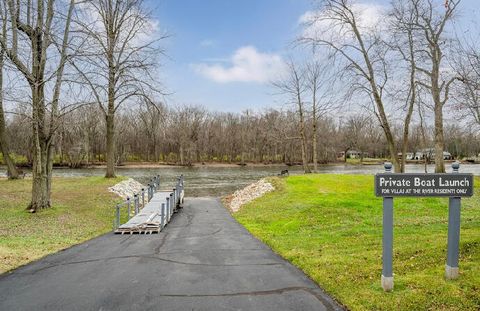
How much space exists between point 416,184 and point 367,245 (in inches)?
138

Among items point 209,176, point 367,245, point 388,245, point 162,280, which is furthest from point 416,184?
point 209,176

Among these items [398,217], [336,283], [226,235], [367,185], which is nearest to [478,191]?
[367,185]

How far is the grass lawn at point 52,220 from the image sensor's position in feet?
28.9

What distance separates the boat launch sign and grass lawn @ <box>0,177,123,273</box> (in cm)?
687

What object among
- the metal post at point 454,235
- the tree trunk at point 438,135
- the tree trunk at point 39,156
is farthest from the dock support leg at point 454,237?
the tree trunk at point 438,135

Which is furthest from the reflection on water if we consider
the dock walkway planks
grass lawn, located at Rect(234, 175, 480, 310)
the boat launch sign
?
the boat launch sign

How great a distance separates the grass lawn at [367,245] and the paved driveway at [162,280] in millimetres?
542

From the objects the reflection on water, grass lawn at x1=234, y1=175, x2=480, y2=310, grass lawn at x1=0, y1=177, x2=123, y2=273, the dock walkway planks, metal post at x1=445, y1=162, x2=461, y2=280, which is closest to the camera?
grass lawn at x1=234, y1=175, x2=480, y2=310

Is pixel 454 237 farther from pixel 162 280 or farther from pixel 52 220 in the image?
→ pixel 52 220

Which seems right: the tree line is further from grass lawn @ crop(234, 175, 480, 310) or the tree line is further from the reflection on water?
grass lawn @ crop(234, 175, 480, 310)

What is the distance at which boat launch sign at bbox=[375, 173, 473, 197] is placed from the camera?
5406 mm

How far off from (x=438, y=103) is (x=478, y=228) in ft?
54.5

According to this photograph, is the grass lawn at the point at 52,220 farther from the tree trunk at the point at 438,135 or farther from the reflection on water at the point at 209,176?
the tree trunk at the point at 438,135

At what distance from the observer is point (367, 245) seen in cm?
850
